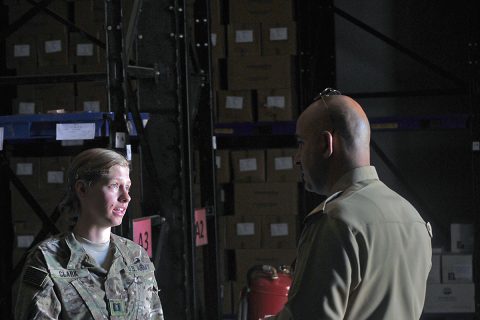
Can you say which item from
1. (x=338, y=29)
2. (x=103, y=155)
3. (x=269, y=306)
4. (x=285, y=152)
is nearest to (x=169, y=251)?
(x=269, y=306)

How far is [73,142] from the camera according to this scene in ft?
28.5

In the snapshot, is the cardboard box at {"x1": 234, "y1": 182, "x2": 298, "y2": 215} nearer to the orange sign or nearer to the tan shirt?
the orange sign

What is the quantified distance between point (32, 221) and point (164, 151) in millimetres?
3186

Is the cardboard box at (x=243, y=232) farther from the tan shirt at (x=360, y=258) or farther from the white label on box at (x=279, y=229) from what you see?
the tan shirt at (x=360, y=258)

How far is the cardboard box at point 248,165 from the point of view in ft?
31.1

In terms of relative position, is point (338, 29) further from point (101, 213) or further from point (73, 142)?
point (101, 213)

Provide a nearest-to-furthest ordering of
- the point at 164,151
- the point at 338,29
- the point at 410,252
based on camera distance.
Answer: the point at 410,252 < the point at 164,151 < the point at 338,29

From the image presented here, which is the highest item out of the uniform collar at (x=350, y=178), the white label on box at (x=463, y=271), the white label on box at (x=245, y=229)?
the uniform collar at (x=350, y=178)

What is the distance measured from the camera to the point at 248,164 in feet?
Result: 31.2

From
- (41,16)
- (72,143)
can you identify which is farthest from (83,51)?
(72,143)

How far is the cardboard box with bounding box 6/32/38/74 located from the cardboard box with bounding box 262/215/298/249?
10.4 feet

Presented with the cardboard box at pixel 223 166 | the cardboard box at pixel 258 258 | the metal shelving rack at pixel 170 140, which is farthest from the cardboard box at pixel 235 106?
the metal shelving rack at pixel 170 140

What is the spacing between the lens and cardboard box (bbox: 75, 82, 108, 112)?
8.98 metres

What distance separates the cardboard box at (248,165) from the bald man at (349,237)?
6.69m
